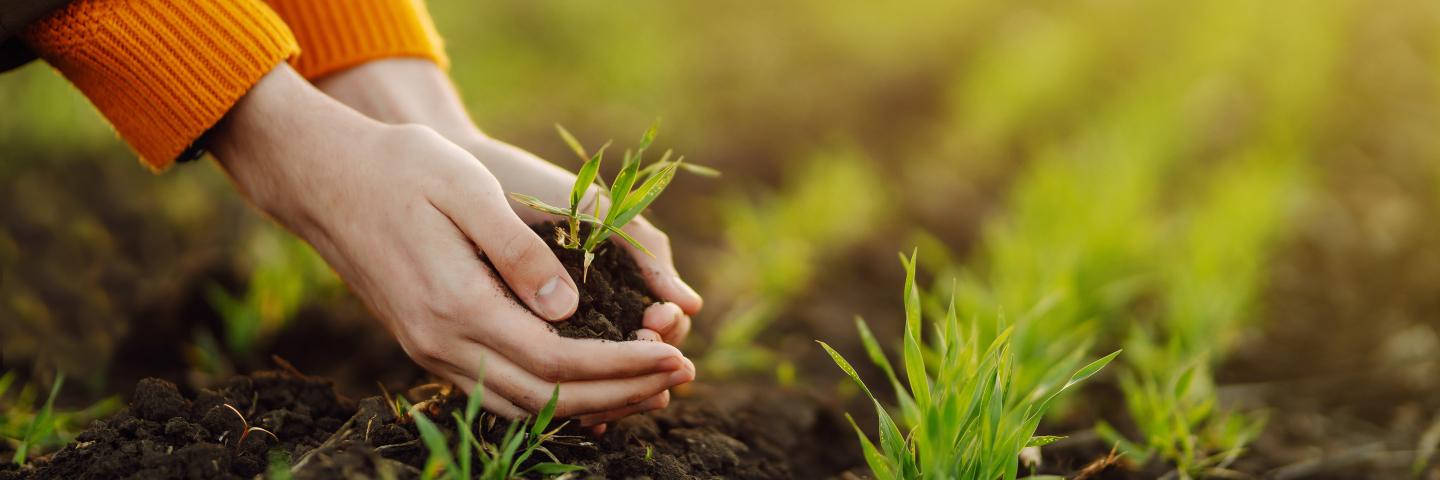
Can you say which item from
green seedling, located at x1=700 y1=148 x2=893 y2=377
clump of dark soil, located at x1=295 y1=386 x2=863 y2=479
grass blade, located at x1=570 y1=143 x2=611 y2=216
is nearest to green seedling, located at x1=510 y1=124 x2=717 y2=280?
grass blade, located at x1=570 y1=143 x2=611 y2=216

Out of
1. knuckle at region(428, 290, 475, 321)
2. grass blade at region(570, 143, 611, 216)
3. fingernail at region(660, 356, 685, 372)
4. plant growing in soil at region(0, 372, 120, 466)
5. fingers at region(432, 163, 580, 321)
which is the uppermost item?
grass blade at region(570, 143, 611, 216)

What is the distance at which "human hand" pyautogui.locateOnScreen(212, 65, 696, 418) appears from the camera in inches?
44.8

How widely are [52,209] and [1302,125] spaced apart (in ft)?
12.7

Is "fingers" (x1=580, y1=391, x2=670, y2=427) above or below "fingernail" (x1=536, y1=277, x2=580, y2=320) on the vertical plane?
below

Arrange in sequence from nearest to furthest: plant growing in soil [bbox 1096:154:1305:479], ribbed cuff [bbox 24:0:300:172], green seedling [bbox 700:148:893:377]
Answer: ribbed cuff [bbox 24:0:300:172], plant growing in soil [bbox 1096:154:1305:479], green seedling [bbox 700:148:893:377]

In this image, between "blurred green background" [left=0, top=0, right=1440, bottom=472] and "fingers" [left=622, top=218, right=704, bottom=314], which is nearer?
"fingers" [left=622, top=218, right=704, bottom=314]

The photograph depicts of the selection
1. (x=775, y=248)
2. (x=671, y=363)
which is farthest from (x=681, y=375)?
(x=775, y=248)

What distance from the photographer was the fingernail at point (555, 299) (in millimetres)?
1157

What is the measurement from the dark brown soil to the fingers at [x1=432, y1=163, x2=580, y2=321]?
197mm

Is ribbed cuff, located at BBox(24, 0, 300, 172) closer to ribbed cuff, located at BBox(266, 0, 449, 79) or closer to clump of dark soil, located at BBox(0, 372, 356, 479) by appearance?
ribbed cuff, located at BBox(266, 0, 449, 79)

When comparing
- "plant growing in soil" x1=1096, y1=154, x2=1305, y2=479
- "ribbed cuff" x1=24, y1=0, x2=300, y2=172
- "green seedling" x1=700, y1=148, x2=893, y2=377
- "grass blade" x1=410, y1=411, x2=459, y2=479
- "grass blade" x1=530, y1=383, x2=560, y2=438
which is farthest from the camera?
"green seedling" x1=700, y1=148, x2=893, y2=377

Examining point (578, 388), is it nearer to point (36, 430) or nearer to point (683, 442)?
point (683, 442)

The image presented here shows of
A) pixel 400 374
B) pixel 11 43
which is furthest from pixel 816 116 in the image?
pixel 11 43

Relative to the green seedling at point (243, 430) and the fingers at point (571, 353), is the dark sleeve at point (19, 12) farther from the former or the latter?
the fingers at point (571, 353)
